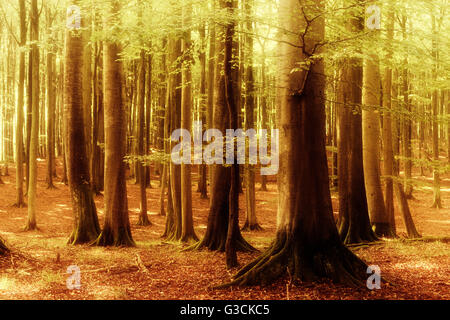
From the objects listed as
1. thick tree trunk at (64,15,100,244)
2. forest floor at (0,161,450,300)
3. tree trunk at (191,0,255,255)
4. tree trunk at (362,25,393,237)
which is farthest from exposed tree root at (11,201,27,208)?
tree trunk at (362,25,393,237)

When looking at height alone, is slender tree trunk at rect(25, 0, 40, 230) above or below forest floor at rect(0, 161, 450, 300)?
above

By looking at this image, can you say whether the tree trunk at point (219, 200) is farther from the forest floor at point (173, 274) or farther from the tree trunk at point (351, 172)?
the tree trunk at point (351, 172)

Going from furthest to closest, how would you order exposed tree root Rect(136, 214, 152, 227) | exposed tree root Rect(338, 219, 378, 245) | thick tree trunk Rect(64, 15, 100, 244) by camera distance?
exposed tree root Rect(136, 214, 152, 227) < thick tree trunk Rect(64, 15, 100, 244) < exposed tree root Rect(338, 219, 378, 245)

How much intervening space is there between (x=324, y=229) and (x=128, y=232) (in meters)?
6.71

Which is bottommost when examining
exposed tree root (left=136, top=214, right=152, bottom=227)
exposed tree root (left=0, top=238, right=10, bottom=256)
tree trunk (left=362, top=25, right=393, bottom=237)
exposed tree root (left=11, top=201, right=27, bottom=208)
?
exposed tree root (left=136, top=214, right=152, bottom=227)

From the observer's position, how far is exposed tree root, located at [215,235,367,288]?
628cm

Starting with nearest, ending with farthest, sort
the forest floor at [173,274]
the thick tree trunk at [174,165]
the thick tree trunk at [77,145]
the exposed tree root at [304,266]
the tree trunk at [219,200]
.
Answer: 1. the forest floor at [173,274]
2. the exposed tree root at [304,266]
3. the tree trunk at [219,200]
4. the thick tree trunk at [77,145]
5. the thick tree trunk at [174,165]

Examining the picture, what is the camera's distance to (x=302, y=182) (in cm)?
657

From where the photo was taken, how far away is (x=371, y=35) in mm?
6535

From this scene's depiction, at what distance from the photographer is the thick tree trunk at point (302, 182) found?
6.46 m

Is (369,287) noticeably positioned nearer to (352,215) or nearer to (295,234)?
(295,234)

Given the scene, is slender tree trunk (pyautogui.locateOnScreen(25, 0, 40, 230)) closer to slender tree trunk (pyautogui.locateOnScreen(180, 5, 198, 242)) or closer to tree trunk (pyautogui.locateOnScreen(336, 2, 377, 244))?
slender tree trunk (pyautogui.locateOnScreen(180, 5, 198, 242))

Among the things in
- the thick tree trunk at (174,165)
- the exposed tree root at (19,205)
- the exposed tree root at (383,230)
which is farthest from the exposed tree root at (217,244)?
the exposed tree root at (19,205)
